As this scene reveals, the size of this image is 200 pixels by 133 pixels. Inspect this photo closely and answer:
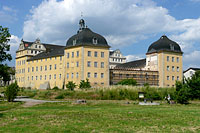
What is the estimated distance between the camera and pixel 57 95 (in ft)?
124

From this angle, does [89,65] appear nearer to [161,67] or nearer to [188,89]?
[161,67]

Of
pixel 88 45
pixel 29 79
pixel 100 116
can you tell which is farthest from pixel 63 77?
pixel 100 116

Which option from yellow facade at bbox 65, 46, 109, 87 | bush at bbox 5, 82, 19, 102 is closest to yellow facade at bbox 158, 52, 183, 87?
yellow facade at bbox 65, 46, 109, 87

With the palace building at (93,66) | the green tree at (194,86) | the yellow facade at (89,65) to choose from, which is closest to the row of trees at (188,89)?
the green tree at (194,86)

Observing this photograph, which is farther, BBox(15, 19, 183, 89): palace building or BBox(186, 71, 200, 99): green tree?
BBox(15, 19, 183, 89): palace building

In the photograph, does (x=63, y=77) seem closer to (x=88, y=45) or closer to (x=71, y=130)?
(x=88, y=45)

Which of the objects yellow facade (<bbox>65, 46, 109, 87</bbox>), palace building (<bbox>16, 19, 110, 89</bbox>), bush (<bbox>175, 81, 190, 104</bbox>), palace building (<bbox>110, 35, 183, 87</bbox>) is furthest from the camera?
palace building (<bbox>110, 35, 183, 87</bbox>)

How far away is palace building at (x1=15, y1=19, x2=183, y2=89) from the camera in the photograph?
6006cm

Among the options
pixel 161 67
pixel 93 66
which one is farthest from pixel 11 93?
pixel 161 67

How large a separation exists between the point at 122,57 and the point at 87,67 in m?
63.5

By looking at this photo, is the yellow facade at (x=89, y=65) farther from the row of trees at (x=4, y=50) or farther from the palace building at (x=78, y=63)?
the row of trees at (x=4, y=50)

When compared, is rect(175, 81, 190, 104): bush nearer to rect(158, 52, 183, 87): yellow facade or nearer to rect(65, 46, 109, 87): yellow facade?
rect(65, 46, 109, 87): yellow facade

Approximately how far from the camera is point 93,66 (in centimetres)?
6034

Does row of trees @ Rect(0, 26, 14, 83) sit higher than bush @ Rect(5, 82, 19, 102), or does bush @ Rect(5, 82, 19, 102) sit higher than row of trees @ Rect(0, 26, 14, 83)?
row of trees @ Rect(0, 26, 14, 83)
